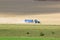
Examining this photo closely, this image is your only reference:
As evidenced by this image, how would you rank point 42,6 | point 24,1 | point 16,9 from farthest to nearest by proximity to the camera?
point 24,1, point 42,6, point 16,9

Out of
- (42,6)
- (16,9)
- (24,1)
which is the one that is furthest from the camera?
(24,1)

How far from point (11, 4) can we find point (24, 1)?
1.92 metres

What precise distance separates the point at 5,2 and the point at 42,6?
3.04 meters

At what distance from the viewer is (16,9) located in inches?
719
